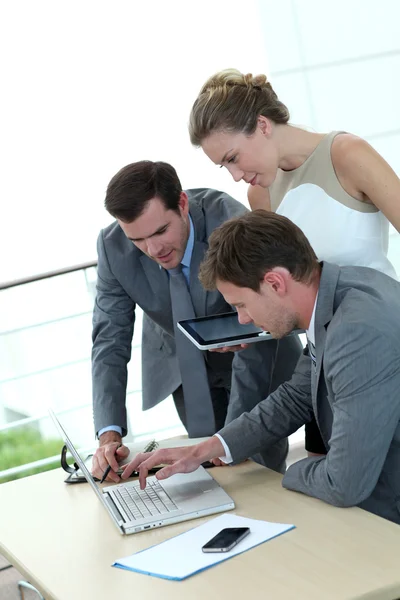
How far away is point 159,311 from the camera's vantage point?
266cm

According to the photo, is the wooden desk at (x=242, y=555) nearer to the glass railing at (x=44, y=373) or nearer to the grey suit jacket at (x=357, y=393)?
the grey suit jacket at (x=357, y=393)

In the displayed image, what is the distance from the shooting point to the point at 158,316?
2.68 metres

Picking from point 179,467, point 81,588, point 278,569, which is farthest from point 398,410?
point 81,588

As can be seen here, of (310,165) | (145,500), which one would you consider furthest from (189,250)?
(145,500)

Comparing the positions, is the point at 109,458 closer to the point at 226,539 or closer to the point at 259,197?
the point at 226,539

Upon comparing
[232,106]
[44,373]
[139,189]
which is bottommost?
[44,373]

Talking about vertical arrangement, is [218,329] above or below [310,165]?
below

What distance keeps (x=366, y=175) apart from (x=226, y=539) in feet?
3.32

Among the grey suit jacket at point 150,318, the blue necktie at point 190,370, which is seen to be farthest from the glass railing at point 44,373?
the blue necktie at point 190,370

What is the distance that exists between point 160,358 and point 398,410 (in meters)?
1.08

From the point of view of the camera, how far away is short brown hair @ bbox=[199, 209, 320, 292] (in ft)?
6.34

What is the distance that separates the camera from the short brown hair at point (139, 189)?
7.77ft

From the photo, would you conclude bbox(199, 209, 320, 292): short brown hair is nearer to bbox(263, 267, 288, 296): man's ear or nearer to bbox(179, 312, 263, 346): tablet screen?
bbox(263, 267, 288, 296): man's ear

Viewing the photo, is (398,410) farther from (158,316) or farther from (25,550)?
(158,316)
